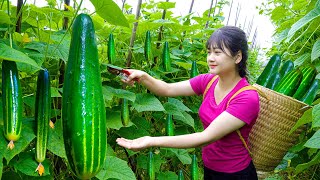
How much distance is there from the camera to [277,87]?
7.20 ft

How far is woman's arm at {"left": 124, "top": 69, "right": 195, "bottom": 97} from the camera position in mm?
1893

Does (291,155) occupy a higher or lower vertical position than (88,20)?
lower

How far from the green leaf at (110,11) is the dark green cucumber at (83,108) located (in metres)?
0.28

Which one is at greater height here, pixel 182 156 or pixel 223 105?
pixel 223 105

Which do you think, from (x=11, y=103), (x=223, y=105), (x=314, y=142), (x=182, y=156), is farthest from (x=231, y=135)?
(x=11, y=103)

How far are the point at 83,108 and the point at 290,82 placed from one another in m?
1.63

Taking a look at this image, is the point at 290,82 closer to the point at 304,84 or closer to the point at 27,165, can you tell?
the point at 304,84

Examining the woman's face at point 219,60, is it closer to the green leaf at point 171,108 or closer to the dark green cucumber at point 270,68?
the green leaf at point 171,108

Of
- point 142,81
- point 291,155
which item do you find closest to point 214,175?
point 142,81

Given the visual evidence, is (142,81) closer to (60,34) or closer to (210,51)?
(210,51)

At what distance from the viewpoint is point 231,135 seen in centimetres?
200

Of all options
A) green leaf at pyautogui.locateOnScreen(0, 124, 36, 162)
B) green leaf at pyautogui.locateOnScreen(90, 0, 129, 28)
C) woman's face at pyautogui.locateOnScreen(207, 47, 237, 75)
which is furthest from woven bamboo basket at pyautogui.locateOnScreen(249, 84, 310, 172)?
green leaf at pyautogui.locateOnScreen(0, 124, 36, 162)

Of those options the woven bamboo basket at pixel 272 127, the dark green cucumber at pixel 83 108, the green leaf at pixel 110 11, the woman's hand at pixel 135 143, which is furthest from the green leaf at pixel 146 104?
the dark green cucumber at pixel 83 108

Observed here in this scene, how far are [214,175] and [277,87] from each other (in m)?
0.57
